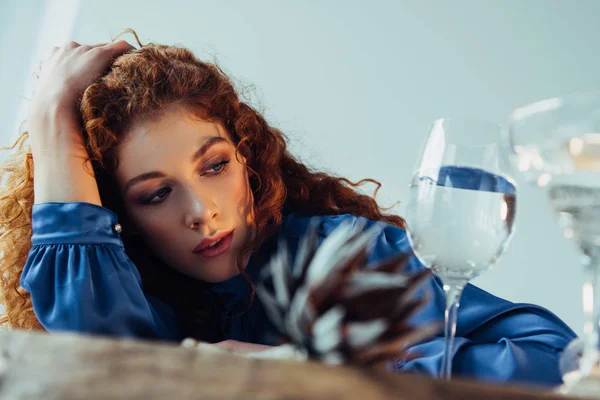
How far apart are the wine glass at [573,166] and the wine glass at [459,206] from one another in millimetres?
83

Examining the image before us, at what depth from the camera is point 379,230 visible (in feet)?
3.24

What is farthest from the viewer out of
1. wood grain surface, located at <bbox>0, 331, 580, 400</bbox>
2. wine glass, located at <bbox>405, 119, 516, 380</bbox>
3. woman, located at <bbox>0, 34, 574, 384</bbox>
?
woman, located at <bbox>0, 34, 574, 384</bbox>

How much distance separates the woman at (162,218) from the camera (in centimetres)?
83

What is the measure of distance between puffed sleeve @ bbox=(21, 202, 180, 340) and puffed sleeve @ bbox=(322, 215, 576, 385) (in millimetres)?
343

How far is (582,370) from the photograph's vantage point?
1.19 feet

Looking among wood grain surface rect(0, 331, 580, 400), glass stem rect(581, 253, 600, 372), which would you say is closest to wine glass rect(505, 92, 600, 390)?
glass stem rect(581, 253, 600, 372)

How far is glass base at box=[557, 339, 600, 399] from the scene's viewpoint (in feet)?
1.10

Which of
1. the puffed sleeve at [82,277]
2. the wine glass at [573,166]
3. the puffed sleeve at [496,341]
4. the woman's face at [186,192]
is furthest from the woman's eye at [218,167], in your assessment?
the wine glass at [573,166]

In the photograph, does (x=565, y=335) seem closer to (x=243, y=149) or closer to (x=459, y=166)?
(x=459, y=166)

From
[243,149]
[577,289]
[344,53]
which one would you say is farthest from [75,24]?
[577,289]

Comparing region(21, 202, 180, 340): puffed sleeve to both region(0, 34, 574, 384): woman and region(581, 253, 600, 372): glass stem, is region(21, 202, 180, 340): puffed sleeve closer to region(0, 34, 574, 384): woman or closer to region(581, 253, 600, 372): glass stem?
region(0, 34, 574, 384): woman

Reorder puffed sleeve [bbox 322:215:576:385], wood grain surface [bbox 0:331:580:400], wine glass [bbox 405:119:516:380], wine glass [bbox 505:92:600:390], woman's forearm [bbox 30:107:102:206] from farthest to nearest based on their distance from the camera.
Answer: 1. woman's forearm [bbox 30:107:102:206]
2. puffed sleeve [bbox 322:215:576:385]
3. wine glass [bbox 405:119:516:380]
4. wine glass [bbox 505:92:600:390]
5. wood grain surface [bbox 0:331:580:400]

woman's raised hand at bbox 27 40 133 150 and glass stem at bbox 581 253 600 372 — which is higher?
glass stem at bbox 581 253 600 372

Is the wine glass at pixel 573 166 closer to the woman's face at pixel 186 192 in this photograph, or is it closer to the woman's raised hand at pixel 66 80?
the woman's face at pixel 186 192
